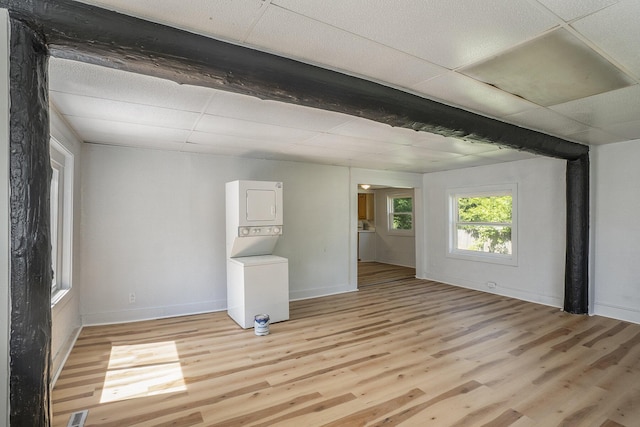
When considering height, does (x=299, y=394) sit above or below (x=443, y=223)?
below

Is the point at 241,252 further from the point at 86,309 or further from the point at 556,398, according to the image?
the point at 556,398

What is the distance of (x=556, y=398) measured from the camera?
2.44 metres

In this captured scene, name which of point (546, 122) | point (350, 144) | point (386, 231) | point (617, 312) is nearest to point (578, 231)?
point (617, 312)

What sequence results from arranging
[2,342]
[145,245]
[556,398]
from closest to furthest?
[2,342] < [556,398] < [145,245]

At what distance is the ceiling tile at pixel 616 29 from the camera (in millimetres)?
1502

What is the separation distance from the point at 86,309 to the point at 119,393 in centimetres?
196

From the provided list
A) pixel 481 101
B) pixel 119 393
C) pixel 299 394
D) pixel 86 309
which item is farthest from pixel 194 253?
pixel 481 101

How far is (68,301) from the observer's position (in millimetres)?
3346

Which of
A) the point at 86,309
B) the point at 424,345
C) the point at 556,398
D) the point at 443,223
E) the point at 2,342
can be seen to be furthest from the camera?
the point at 443,223

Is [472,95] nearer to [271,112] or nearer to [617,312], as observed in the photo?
[271,112]

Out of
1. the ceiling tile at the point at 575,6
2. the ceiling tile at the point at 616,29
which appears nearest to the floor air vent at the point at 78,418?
the ceiling tile at the point at 575,6

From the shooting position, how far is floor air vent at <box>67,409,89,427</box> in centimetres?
210

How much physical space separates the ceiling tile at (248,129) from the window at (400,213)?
5506mm

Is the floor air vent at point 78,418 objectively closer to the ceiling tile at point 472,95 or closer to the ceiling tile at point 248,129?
the ceiling tile at point 248,129
